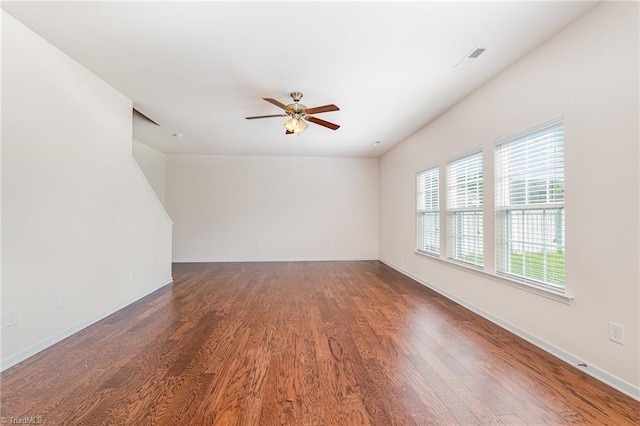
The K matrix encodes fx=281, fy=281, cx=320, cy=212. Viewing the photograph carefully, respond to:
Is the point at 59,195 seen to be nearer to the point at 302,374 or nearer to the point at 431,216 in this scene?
the point at 302,374

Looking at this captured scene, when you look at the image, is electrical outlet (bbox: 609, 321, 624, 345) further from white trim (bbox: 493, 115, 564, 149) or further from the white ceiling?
the white ceiling

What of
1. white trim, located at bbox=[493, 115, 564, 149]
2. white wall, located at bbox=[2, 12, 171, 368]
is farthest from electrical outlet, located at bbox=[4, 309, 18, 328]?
white trim, located at bbox=[493, 115, 564, 149]

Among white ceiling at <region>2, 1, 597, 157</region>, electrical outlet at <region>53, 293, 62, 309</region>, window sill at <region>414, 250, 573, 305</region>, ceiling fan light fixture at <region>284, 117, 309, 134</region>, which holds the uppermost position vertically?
white ceiling at <region>2, 1, 597, 157</region>

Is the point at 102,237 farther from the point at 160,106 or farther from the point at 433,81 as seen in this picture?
the point at 433,81

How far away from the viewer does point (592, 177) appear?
6.40ft

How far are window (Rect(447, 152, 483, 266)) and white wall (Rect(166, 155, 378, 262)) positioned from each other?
3300 millimetres

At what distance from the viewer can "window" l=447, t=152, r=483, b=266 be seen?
333cm

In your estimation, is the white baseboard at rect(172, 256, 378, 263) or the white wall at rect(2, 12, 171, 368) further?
the white baseboard at rect(172, 256, 378, 263)

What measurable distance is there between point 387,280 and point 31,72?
4.95 metres

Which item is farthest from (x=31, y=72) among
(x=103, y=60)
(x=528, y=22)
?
→ (x=528, y=22)

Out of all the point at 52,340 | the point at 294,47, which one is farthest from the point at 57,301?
the point at 294,47

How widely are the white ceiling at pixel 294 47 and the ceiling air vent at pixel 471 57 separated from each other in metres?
0.05

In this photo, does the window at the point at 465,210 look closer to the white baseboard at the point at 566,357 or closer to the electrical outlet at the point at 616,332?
the white baseboard at the point at 566,357

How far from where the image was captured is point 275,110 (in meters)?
3.84
